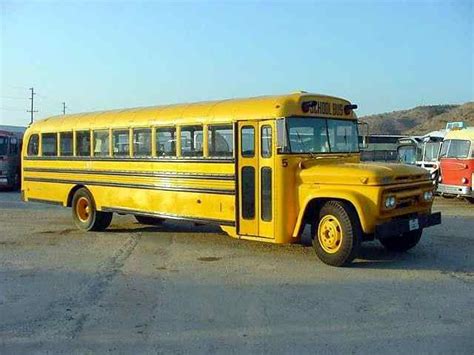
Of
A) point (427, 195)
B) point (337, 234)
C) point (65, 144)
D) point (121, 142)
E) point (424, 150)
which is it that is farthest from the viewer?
point (424, 150)

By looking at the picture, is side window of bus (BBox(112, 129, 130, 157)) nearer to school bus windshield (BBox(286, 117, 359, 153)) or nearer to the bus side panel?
the bus side panel

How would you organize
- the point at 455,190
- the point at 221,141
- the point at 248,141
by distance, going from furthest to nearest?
1. the point at 455,190
2. the point at 221,141
3. the point at 248,141

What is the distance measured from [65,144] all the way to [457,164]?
10582mm

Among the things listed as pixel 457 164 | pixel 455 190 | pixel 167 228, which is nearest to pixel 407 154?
pixel 457 164

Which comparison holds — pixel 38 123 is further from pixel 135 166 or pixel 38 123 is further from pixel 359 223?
pixel 359 223

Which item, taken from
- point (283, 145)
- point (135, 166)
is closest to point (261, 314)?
point (283, 145)

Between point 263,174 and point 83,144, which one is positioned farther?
point 83,144

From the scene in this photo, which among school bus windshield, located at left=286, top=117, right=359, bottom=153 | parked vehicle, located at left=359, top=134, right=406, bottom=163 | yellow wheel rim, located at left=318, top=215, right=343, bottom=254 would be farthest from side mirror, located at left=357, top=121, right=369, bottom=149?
parked vehicle, located at left=359, top=134, right=406, bottom=163

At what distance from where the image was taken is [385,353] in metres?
4.72

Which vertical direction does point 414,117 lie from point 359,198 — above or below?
above

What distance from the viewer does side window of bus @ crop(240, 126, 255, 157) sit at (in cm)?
866

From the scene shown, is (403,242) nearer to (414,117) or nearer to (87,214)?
(87,214)

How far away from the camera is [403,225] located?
779 centimetres

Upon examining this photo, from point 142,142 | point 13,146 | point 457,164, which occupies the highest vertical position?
point 13,146
